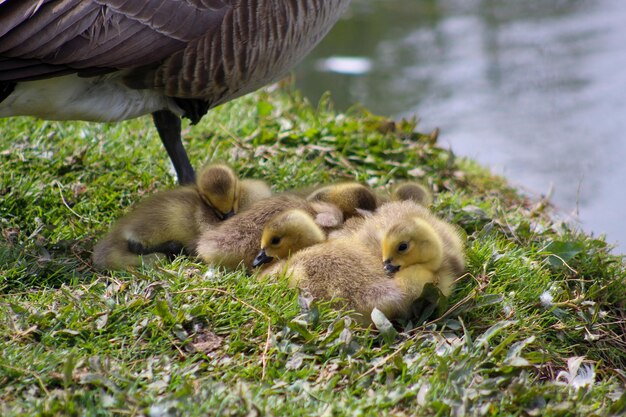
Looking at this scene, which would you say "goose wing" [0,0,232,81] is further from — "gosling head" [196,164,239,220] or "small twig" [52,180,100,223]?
"small twig" [52,180,100,223]

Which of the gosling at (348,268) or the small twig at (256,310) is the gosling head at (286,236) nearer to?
the gosling at (348,268)

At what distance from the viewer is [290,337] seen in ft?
11.1

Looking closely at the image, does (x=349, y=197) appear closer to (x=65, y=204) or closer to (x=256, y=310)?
(x=256, y=310)

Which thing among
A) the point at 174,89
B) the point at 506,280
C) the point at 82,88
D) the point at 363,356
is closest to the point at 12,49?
the point at 82,88

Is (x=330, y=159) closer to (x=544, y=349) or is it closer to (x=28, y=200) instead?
(x=28, y=200)

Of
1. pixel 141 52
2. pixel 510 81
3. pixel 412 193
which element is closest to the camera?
pixel 141 52

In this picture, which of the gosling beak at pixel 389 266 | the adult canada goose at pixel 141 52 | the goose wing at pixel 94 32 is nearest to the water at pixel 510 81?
the adult canada goose at pixel 141 52

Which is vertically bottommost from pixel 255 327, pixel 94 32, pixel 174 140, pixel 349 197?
pixel 255 327

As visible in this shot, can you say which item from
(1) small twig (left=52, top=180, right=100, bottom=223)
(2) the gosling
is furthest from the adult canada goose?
(2) the gosling

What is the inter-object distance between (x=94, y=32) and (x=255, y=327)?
163 cm

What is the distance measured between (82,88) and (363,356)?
2.00 m

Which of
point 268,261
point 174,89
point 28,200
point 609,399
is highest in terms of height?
point 174,89

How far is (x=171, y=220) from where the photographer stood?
4023mm

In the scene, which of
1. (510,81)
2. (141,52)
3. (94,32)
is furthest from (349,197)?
(510,81)
